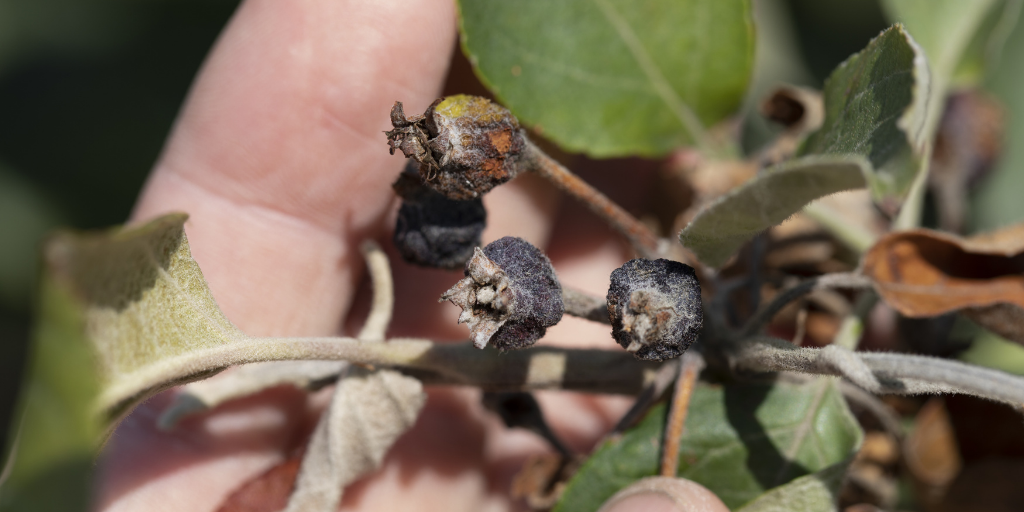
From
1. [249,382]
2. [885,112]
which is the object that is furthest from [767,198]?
[249,382]

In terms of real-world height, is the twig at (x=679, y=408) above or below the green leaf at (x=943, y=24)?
below

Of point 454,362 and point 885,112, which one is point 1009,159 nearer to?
point 885,112

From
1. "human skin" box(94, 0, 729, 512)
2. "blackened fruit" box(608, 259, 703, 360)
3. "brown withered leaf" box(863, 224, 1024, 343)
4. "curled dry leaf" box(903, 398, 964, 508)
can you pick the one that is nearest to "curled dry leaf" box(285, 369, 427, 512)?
"human skin" box(94, 0, 729, 512)

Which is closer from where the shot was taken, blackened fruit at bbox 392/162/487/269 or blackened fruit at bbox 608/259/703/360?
blackened fruit at bbox 608/259/703/360

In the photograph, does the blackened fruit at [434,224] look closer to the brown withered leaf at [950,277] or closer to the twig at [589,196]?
the twig at [589,196]

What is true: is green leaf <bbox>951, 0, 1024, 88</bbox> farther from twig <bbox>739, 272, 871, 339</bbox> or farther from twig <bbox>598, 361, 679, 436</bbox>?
twig <bbox>598, 361, 679, 436</bbox>

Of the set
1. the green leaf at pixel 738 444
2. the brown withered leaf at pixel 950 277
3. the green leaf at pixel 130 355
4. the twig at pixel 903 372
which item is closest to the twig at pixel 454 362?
the green leaf at pixel 130 355

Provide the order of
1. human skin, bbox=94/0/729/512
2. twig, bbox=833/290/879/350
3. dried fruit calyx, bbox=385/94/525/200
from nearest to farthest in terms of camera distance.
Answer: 1. dried fruit calyx, bbox=385/94/525/200
2. twig, bbox=833/290/879/350
3. human skin, bbox=94/0/729/512
